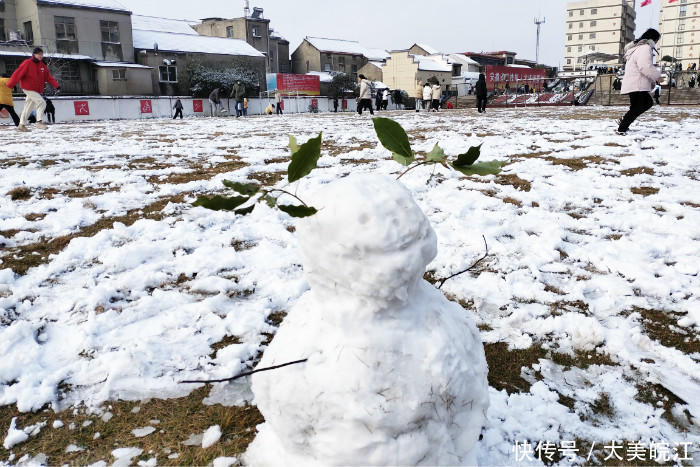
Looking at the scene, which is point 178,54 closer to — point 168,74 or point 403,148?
point 168,74

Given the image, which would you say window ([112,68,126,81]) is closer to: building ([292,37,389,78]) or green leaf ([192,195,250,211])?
building ([292,37,389,78])

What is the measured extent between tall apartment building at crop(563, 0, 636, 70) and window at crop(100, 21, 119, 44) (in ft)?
225

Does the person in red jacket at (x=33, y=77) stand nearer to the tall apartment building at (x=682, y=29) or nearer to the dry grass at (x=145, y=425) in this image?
the dry grass at (x=145, y=425)

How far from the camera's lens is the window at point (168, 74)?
107 ft

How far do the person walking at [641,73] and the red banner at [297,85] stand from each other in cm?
2843

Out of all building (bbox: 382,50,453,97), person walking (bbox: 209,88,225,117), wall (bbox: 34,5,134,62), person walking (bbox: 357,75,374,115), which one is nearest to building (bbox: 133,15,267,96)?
wall (bbox: 34,5,134,62)

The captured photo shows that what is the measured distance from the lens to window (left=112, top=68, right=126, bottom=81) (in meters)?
30.1

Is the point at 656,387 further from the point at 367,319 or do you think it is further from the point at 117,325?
the point at 117,325

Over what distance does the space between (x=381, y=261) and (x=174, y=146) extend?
8298mm

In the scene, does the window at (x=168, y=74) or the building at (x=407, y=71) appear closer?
the window at (x=168, y=74)

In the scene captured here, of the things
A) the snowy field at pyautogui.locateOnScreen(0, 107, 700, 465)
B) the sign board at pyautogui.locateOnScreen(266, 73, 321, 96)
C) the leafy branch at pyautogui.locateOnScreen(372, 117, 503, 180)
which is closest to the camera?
the leafy branch at pyautogui.locateOnScreen(372, 117, 503, 180)

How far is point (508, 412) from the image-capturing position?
1.82 metres

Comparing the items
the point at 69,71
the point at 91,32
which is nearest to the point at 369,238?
the point at 69,71

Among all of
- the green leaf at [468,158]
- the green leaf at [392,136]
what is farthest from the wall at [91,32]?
the green leaf at [468,158]
